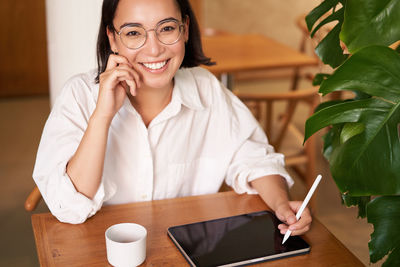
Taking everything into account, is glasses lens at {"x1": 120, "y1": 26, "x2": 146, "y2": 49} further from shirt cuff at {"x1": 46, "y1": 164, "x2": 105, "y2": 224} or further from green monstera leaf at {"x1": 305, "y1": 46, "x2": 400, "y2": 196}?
green monstera leaf at {"x1": 305, "y1": 46, "x2": 400, "y2": 196}

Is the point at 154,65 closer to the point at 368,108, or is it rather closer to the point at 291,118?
the point at 368,108

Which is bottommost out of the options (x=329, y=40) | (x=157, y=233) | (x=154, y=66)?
(x=157, y=233)

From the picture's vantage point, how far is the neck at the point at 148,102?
169 centimetres

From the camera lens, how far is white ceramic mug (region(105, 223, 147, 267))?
122 centimetres

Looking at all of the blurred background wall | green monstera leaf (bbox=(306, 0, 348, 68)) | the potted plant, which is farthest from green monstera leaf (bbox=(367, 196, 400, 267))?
the blurred background wall

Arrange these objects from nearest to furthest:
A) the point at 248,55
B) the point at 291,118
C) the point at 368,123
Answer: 1. the point at 368,123
2. the point at 291,118
3. the point at 248,55

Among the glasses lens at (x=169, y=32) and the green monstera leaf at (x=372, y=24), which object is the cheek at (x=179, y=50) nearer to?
the glasses lens at (x=169, y=32)

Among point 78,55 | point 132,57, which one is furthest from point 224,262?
point 78,55

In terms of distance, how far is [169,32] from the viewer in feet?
5.16

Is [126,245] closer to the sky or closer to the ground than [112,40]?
closer to the ground

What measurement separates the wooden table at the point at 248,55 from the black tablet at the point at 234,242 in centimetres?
168

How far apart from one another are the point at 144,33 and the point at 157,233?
1.84 ft

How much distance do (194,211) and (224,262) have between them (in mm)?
286

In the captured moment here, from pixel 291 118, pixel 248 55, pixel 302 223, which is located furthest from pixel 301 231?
pixel 248 55
